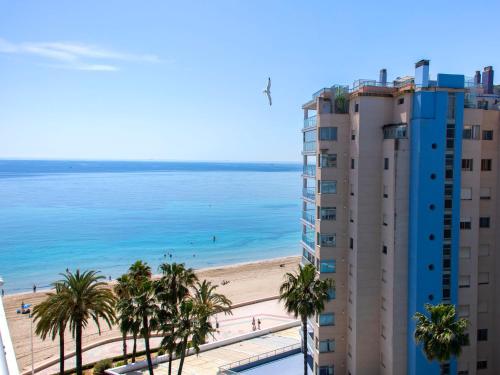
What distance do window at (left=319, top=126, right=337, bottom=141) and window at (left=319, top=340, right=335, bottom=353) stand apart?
14866mm

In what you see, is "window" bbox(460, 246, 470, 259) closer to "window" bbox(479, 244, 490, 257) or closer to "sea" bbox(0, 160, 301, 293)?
"window" bbox(479, 244, 490, 257)

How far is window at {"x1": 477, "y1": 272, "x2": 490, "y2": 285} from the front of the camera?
3067 centimetres

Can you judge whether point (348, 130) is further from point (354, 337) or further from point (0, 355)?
point (0, 355)

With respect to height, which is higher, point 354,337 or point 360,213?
point 360,213

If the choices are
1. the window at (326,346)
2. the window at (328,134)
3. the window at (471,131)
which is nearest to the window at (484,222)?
the window at (471,131)

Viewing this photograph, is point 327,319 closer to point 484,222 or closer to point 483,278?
point 483,278

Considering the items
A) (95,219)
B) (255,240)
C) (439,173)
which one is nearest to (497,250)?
(439,173)

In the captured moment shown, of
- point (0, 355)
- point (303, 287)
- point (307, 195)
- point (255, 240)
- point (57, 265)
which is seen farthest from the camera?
point (255, 240)

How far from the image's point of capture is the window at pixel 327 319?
106 feet

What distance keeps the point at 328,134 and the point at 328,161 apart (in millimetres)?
1954

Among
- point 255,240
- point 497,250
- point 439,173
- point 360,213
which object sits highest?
point 439,173

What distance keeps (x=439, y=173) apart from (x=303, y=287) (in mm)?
11453

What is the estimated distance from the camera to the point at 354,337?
1223 inches

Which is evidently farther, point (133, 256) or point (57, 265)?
point (133, 256)
